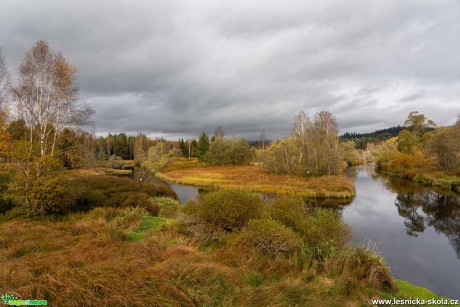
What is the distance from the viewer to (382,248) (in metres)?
12.2

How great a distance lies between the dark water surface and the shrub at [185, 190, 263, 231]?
17.8 ft

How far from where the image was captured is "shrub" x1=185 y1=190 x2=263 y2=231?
8664mm

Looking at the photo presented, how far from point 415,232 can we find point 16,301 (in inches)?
771

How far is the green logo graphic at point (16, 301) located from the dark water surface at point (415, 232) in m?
11.2

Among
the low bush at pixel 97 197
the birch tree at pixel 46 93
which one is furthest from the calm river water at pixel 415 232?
the birch tree at pixel 46 93

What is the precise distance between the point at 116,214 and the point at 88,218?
65.7 inches

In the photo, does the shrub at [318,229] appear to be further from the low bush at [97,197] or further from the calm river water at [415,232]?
the low bush at [97,197]

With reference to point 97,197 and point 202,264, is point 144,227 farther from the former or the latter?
point 202,264

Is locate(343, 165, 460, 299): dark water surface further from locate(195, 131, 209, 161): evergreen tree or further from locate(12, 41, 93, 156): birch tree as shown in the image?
locate(195, 131, 209, 161): evergreen tree

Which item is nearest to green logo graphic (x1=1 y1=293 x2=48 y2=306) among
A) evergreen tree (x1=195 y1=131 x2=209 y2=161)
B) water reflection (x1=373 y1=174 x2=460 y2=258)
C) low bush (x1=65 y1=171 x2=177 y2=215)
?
low bush (x1=65 y1=171 x2=177 y2=215)

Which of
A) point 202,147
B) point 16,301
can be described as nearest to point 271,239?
point 16,301

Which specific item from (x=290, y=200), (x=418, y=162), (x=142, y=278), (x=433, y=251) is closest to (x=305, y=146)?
(x=418, y=162)

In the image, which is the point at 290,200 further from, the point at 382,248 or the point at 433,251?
the point at 433,251

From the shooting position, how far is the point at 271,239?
271 inches
